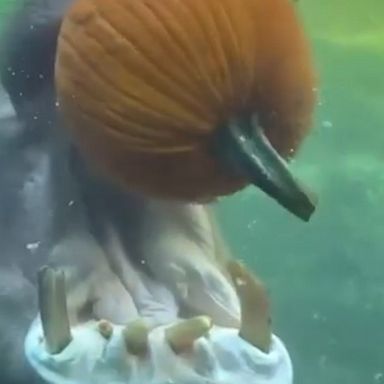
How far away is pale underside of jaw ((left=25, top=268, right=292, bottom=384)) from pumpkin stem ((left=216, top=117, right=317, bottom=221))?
6 cm

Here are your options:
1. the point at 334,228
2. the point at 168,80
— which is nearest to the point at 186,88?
the point at 168,80

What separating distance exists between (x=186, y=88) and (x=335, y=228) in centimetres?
19

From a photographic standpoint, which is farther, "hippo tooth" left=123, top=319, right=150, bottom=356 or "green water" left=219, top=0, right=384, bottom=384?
"green water" left=219, top=0, right=384, bottom=384

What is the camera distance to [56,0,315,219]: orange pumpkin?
1.46 feet

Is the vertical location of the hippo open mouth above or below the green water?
above

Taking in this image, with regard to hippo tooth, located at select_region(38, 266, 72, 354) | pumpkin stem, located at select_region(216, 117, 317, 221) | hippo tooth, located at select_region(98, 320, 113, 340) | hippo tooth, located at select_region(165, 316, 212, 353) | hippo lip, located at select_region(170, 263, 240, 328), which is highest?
pumpkin stem, located at select_region(216, 117, 317, 221)

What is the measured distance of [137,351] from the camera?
47 cm

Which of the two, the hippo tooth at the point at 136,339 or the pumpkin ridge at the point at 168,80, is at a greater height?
the pumpkin ridge at the point at 168,80

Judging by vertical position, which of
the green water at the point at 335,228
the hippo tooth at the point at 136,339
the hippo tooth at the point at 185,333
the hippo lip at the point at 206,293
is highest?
the hippo tooth at the point at 136,339

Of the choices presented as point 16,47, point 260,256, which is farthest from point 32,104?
point 260,256

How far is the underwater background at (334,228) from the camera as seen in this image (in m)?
0.57

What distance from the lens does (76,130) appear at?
1.56 ft

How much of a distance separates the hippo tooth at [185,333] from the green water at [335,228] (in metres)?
0.08

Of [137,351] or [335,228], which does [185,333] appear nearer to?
A: [137,351]
